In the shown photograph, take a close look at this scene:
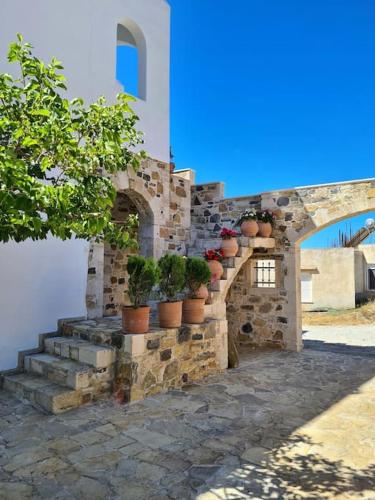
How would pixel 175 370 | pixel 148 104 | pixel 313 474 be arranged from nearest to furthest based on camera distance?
pixel 313 474 < pixel 175 370 < pixel 148 104

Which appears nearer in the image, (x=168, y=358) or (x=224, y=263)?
(x=168, y=358)

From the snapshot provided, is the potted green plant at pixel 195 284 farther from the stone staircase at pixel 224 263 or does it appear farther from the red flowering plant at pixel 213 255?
the red flowering plant at pixel 213 255

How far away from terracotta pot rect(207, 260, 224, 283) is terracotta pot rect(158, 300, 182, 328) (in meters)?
1.46

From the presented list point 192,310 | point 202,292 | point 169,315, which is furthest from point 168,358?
point 202,292

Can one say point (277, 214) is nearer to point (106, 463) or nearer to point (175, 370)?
point (175, 370)

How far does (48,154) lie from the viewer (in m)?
2.66

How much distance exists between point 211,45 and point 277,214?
25.2 ft

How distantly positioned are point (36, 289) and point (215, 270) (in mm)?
2743

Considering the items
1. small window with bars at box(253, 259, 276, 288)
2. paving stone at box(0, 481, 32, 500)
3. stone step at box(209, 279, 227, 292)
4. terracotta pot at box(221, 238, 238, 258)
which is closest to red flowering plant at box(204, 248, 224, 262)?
terracotta pot at box(221, 238, 238, 258)

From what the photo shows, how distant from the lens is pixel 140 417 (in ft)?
12.2

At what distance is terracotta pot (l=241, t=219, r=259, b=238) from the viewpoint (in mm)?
7105

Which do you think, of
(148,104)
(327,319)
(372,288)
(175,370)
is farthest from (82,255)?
(372,288)

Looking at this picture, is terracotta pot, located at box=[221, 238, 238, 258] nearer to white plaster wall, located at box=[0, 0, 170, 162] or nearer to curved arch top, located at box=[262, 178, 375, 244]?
curved arch top, located at box=[262, 178, 375, 244]

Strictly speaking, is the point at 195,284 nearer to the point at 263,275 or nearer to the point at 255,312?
the point at 255,312
